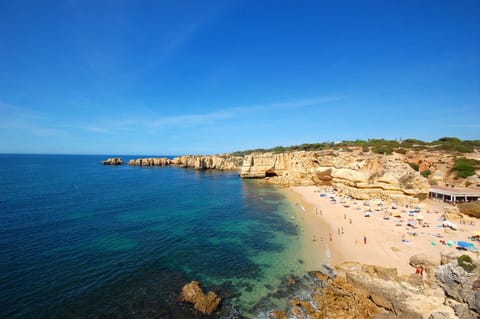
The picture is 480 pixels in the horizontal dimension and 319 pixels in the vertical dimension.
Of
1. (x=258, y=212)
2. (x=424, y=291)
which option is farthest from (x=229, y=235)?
(x=424, y=291)

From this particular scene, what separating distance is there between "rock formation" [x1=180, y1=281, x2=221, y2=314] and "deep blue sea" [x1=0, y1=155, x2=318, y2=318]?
443mm

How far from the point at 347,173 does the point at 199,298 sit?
112 feet

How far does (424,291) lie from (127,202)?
3775cm

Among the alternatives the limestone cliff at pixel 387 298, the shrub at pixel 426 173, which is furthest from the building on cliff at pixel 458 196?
the limestone cliff at pixel 387 298

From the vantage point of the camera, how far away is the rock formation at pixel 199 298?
38.6 ft

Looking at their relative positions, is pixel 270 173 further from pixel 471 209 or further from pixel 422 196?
pixel 471 209

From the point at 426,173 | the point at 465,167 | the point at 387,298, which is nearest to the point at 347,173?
the point at 426,173

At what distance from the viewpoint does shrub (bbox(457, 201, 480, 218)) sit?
22.6 meters

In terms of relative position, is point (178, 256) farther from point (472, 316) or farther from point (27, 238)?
point (472, 316)

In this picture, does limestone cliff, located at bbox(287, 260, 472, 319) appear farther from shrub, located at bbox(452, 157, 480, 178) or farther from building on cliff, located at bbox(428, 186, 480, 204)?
shrub, located at bbox(452, 157, 480, 178)

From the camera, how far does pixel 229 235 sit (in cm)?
2283

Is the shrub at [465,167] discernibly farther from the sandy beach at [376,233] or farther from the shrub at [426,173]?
the sandy beach at [376,233]

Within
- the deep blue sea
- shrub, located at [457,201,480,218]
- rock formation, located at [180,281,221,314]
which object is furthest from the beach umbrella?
rock formation, located at [180,281,221,314]

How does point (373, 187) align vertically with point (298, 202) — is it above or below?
above
